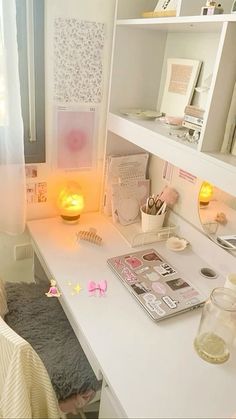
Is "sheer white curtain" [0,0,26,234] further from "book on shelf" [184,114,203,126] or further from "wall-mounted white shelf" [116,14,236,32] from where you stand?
"book on shelf" [184,114,203,126]

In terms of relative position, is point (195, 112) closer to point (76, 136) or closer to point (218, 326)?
point (76, 136)

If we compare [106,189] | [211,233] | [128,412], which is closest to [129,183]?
[106,189]

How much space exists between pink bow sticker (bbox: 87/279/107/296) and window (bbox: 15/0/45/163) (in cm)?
66

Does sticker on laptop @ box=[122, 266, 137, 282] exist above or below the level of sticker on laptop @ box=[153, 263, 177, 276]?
below

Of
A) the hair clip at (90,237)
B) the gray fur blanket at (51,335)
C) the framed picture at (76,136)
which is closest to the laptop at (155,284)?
the hair clip at (90,237)

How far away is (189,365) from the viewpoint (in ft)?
3.13

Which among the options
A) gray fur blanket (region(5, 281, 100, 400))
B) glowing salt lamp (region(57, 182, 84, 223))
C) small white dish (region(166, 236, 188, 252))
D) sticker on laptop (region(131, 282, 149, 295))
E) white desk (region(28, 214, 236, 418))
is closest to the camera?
white desk (region(28, 214, 236, 418))

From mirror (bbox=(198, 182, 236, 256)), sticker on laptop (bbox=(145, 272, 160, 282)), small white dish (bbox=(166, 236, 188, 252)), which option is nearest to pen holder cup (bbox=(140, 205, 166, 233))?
small white dish (bbox=(166, 236, 188, 252))

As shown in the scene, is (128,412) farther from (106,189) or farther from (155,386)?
(106,189)

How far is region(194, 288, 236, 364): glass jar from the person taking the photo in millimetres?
1005

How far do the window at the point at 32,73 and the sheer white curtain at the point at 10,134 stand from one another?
0.39 ft

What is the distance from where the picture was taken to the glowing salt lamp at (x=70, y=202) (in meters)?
1.60

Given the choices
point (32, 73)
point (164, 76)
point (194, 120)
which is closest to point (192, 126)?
point (194, 120)

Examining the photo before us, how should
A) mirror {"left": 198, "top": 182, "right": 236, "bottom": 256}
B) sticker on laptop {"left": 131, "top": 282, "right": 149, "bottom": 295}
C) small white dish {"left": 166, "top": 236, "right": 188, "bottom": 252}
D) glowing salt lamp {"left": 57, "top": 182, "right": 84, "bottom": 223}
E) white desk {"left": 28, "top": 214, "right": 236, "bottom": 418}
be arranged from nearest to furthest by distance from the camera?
white desk {"left": 28, "top": 214, "right": 236, "bottom": 418} → sticker on laptop {"left": 131, "top": 282, "right": 149, "bottom": 295} → mirror {"left": 198, "top": 182, "right": 236, "bottom": 256} → small white dish {"left": 166, "top": 236, "right": 188, "bottom": 252} → glowing salt lamp {"left": 57, "top": 182, "right": 84, "bottom": 223}
